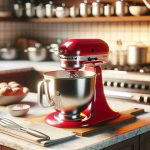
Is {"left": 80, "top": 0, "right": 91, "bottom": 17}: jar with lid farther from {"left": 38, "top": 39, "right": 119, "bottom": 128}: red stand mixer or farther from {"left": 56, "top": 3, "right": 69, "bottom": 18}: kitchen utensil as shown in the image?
{"left": 38, "top": 39, "right": 119, "bottom": 128}: red stand mixer

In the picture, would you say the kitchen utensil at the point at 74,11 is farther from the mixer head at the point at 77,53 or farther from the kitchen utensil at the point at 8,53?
the mixer head at the point at 77,53

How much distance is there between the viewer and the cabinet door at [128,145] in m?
1.76

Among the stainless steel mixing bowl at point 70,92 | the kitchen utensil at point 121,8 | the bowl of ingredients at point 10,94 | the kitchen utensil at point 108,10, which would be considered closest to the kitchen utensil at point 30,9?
the kitchen utensil at point 108,10

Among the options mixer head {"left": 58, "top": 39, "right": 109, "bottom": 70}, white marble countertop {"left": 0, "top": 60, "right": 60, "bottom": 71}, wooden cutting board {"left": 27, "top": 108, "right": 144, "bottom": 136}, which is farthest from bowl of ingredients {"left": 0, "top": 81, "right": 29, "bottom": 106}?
white marble countertop {"left": 0, "top": 60, "right": 60, "bottom": 71}

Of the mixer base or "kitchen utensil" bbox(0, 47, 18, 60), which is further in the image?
"kitchen utensil" bbox(0, 47, 18, 60)

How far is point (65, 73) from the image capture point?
2.06 m

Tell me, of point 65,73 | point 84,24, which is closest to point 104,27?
point 84,24

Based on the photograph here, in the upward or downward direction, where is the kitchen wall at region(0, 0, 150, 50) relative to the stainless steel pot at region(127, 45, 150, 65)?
upward

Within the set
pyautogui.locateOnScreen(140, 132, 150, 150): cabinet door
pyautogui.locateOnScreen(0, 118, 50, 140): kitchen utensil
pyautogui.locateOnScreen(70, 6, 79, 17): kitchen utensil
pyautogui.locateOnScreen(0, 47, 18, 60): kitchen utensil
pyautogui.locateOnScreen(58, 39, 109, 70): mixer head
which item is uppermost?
pyautogui.locateOnScreen(70, 6, 79, 17): kitchen utensil

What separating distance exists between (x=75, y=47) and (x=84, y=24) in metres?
3.16

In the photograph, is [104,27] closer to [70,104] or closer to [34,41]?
[34,41]

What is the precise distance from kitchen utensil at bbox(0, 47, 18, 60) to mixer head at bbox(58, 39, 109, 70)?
3228mm

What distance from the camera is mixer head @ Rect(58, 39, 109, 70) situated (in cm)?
185

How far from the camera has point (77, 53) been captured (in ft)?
6.11
